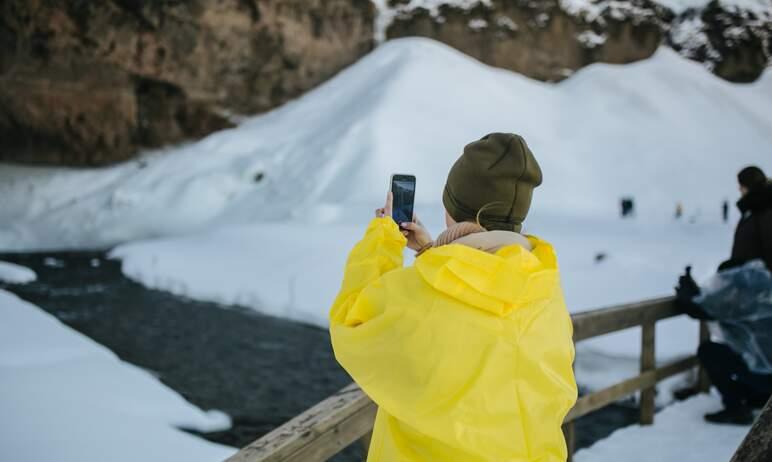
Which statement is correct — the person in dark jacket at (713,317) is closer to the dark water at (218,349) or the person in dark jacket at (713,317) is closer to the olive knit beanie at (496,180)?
the dark water at (218,349)

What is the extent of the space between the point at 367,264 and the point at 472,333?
1.09 ft

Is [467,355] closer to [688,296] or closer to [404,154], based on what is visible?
[688,296]

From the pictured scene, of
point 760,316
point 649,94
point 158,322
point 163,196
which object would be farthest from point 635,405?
point 649,94

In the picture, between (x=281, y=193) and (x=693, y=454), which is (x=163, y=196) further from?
(x=693, y=454)

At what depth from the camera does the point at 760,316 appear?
12.0 ft

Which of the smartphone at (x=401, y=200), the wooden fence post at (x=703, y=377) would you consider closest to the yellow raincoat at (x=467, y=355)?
the smartphone at (x=401, y=200)

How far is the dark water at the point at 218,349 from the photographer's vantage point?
5.96 meters

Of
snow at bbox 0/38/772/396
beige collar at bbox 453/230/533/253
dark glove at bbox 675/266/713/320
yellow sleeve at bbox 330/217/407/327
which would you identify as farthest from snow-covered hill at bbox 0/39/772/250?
beige collar at bbox 453/230/533/253

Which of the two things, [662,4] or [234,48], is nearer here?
[234,48]

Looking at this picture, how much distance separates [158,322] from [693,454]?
753 cm

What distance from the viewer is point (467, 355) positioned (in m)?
1.38

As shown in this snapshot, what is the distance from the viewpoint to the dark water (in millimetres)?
5965

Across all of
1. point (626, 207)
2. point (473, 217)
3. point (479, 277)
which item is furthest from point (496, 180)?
point (626, 207)

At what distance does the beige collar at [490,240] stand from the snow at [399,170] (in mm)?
7529
